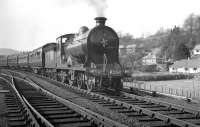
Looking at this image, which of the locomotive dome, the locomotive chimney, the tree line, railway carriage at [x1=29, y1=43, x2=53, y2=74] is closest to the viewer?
the locomotive chimney

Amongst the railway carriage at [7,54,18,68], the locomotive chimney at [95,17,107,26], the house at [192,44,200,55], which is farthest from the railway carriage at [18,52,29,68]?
the house at [192,44,200,55]

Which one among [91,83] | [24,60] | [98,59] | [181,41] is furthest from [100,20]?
[181,41]

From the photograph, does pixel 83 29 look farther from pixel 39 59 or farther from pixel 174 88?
pixel 39 59

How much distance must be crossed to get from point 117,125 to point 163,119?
2.31 metres

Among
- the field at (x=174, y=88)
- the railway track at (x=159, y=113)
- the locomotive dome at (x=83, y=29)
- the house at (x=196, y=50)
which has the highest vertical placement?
the house at (x=196, y=50)

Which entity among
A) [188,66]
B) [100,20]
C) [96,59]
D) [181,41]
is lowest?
[188,66]

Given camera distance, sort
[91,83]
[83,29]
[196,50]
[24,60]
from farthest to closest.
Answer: [196,50] < [24,60] < [83,29] < [91,83]

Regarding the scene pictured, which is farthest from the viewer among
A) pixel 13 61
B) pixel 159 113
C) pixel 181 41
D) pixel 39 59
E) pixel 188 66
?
pixel 181 41

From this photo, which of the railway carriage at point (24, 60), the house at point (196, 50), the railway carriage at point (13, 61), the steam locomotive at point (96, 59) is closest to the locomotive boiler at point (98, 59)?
the steam locomotive at point (96, 59)

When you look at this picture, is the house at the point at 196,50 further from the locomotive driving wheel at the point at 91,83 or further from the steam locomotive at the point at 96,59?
the locomotive driving wheel at the point at 91,83

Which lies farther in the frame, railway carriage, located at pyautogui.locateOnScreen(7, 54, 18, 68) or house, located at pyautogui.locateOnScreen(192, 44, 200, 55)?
house, located at pyautogui.locateOnScreen(192, 44, 200, 55)

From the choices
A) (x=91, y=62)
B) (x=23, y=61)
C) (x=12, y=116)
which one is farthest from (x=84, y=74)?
(x=23, y=61)

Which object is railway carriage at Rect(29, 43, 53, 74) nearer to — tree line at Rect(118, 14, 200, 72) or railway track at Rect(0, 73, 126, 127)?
railway track at Rect(0, 73, 126, 127)

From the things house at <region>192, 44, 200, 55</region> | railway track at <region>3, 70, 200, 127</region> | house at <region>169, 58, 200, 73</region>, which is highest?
house at <region>192, 44, 200, 55</region>
